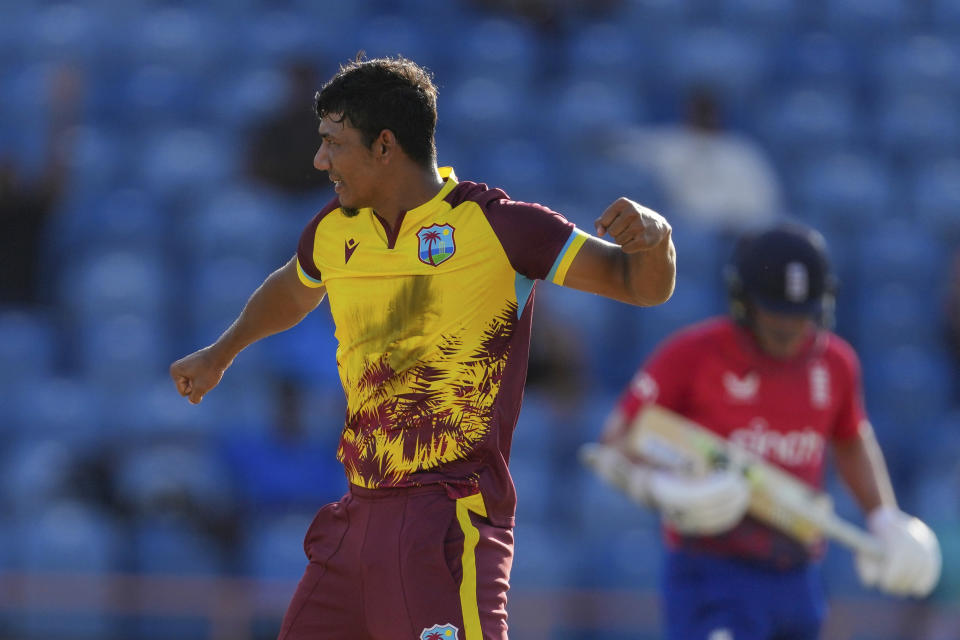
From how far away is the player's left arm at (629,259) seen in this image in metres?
3.63

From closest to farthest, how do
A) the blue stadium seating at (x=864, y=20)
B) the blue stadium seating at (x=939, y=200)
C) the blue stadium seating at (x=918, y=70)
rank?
the blue stadium seating at (x=939, y=200) < the blue stadium seating at (x=918, y=70) < the blue stadium seating at (x=864, y=20)

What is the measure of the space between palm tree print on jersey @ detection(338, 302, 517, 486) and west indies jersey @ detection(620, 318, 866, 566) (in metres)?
1.92

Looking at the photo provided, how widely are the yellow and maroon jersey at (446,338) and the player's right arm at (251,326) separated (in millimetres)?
418

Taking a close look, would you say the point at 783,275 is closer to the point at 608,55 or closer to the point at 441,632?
the point at 441,632

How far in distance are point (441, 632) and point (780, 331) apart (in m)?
2.39

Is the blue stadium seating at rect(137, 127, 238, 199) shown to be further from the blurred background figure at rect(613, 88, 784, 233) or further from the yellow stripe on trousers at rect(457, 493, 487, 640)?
the yellow stripe on trousers at rect(457, 493, 487, 640)

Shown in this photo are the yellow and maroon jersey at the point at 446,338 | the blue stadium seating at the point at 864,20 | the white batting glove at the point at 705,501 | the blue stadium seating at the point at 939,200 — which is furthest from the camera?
the blue stadium seating at the point at 864,20

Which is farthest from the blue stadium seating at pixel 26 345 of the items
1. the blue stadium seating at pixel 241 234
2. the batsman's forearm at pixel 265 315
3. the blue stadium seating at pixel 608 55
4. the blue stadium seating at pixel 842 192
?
the batsman's forearm at pixel 265 315

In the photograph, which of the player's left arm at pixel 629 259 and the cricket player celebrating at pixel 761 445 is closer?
the player's left arm at pixel 629 259

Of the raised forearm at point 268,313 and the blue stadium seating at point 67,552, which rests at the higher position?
the raised forearm at point 268,313

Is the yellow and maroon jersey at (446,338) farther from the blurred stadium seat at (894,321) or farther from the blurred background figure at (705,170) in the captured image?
the blurred stadium seat at (894,321)

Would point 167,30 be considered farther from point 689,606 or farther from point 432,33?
point 689,606

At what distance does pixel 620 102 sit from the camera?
36.1ft

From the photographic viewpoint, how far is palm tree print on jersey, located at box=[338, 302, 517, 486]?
3.97 m
